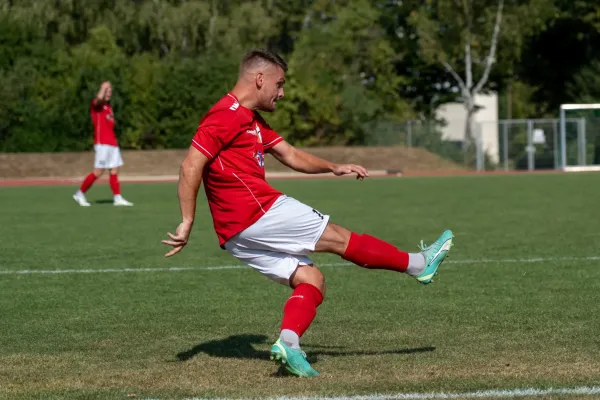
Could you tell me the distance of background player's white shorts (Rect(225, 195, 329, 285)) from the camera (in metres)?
6.15

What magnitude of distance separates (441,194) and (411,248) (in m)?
12.1

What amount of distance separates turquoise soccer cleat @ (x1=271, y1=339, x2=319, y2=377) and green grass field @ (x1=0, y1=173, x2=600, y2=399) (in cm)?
7

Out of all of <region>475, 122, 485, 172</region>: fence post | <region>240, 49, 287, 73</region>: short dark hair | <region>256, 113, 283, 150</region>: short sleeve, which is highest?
<region>240, 49, 287, 73</region>: short dark hair

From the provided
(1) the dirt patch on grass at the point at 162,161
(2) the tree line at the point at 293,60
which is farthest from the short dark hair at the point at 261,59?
(2) the tree line at the point at 293,60

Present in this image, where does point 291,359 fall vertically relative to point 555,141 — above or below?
above

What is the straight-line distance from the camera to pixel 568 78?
194ft

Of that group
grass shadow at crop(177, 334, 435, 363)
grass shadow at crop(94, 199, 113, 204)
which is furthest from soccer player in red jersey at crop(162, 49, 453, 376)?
grass shadow at crop(94, 199, 113, 204)

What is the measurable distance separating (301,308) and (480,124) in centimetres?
4219

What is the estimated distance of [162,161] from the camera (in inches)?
1644

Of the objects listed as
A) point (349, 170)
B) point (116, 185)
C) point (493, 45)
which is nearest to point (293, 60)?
point (493, 45)

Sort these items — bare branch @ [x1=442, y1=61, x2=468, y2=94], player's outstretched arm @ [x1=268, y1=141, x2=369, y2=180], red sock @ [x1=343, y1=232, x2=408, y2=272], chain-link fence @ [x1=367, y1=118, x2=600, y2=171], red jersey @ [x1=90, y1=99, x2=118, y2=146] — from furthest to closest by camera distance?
bare branch @ [x1=442, y1=61, x2=468, y2=94] < chain-link fence @ [x1=367, y1=118, x2=600, y2=171] < red jersey @ [x1=90, y1=99, x2=118, y2=146] < player's outstretched arm @ [x1=268, y1=141, x2=369, y2=180] < red sock @ [x1=343, y1=232, x2=408, y2=272]

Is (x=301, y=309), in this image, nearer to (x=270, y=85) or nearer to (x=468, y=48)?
(x=270, y=85)

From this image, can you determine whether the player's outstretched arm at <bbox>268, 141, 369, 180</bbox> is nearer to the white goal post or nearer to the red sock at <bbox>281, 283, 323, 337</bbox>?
the red sock at <bbox>281, 283, 323, 337</bbox>

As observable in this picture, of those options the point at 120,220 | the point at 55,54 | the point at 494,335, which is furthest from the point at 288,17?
the point at 494,335
